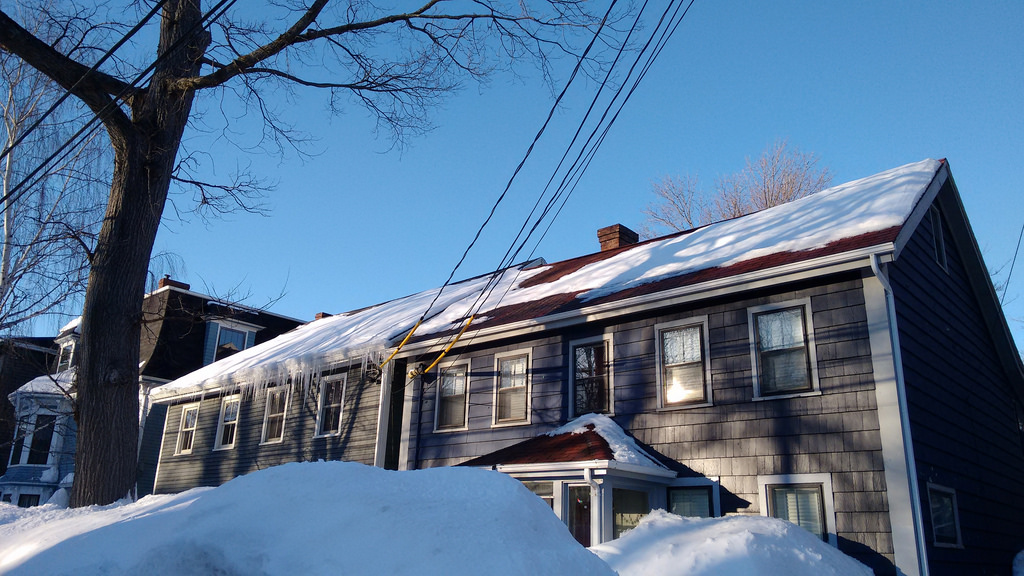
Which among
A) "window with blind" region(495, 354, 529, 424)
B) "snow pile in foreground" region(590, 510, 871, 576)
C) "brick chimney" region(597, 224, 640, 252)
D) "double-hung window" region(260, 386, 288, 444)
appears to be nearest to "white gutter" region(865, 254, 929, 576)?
"snow pile in foreground" region(590, 510, 871, 576)

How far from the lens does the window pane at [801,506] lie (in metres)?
9.19

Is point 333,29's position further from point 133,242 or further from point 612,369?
point 612,369

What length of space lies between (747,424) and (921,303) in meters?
3.04

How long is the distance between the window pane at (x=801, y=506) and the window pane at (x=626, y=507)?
72.2 inches

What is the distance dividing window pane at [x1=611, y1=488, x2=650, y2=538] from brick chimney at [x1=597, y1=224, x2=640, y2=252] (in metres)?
7.37

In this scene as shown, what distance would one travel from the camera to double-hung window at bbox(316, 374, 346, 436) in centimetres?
1630

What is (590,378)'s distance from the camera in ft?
39.8

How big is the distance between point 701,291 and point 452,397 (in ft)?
17.8

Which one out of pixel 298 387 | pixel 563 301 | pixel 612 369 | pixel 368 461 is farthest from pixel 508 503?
pixel 298 387

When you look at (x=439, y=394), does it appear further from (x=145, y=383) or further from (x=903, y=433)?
(x=145, y=383)

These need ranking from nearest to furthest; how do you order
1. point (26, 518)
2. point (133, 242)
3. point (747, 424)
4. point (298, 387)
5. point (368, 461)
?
1. point (26, 518)
2. point (133, 242)
3. point (747, 424)
4. point (368, 461)
5. point (298, 387)

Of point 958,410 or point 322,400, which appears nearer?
point 958,410

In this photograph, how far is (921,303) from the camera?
419 inches

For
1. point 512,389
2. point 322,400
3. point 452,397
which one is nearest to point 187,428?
point 322,400
